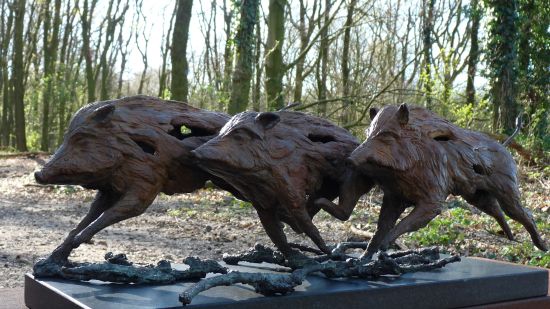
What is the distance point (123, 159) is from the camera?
3.74 metres

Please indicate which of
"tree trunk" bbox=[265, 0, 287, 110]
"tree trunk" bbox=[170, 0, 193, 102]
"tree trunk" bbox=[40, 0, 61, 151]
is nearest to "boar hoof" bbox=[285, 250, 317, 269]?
"tree trunk" bbox=[170, 0, 193, 102]

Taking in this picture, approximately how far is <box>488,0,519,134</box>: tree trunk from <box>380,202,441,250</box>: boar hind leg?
985 centimetres

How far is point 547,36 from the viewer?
15250mm

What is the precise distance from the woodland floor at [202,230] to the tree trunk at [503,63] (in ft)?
6.22

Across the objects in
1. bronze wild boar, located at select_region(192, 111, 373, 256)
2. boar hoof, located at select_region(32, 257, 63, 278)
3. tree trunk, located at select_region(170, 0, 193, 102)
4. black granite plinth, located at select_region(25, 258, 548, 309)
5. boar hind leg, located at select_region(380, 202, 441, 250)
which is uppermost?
tree trunk, located at select_region(170, 0, 193, 102)

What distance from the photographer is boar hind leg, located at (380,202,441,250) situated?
13.3ft

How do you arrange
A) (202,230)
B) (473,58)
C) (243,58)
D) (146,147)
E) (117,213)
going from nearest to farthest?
(117,213) → (146,147) → (202,230) → (243,58) → (473,58)

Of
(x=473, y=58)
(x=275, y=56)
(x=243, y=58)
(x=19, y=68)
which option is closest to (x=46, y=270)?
(x=243, y=58)

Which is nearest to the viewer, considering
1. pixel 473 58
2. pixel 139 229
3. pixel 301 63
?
pixel 139 229

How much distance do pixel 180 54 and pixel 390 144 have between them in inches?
332

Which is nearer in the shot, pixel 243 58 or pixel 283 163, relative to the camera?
pixel 283 163

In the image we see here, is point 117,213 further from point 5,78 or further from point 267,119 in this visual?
point 5,78

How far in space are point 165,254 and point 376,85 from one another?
10.3 m

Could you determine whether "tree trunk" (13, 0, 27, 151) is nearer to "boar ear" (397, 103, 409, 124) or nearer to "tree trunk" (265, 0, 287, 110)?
"tree trunk" (265, 0, 287, 110)
